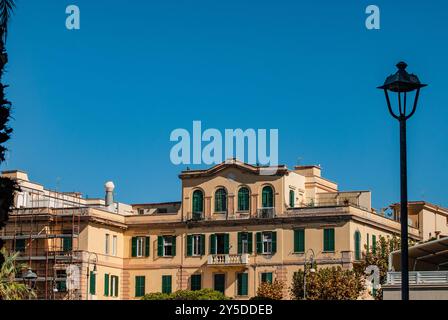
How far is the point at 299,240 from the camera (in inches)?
2827

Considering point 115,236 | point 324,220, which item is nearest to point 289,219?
point 324,220

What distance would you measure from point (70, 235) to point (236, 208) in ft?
39.6

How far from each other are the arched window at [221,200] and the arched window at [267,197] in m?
3.04

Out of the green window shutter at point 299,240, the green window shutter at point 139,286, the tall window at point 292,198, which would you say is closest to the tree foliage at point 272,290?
the green window shutter at point 299,240

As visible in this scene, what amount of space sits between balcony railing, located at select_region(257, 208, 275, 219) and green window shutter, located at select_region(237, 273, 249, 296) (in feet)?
14.1

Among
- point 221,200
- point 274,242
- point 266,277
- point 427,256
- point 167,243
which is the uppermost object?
point 221,200

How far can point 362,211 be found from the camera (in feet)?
236

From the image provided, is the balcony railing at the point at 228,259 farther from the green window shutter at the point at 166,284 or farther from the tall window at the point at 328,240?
the tall window at the point at 328,240

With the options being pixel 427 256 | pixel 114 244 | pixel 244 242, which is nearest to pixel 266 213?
pixel 244 242

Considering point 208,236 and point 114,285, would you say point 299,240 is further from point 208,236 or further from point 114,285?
point 114,285

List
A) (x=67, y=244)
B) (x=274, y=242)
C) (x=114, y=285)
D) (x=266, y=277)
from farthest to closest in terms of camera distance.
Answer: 1. (x=114, y=285)
2. (x=67, y=244)
3. (x=274, y=242)
4. (x=266, y=277)

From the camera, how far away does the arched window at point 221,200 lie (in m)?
74.9

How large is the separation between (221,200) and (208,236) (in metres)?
2.79

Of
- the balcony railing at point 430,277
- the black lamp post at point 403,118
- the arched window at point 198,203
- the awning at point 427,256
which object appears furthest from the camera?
the arched window at point 198,203
